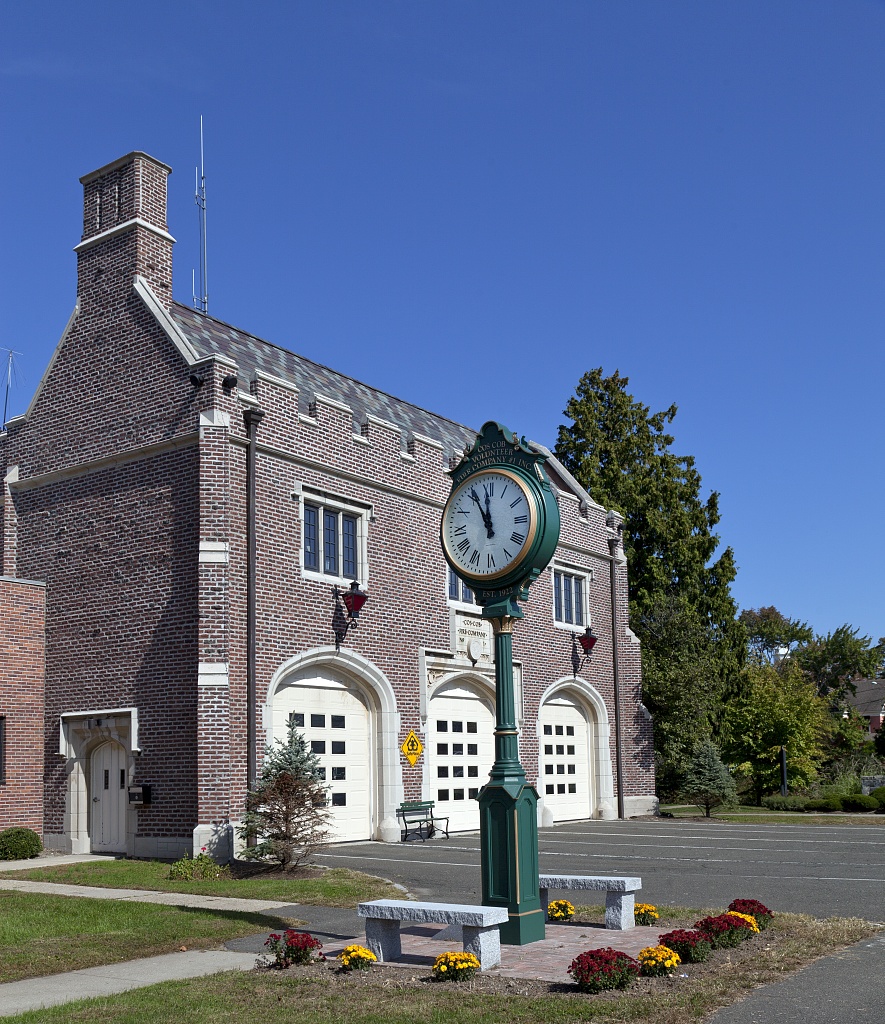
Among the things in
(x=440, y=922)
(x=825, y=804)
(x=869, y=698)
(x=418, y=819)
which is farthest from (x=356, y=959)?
(x=869, y=698)

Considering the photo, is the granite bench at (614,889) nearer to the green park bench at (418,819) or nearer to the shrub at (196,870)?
the shrub at (196,870)

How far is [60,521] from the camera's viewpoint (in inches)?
871

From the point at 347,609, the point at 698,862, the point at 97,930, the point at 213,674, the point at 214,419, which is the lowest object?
the point at 698,862

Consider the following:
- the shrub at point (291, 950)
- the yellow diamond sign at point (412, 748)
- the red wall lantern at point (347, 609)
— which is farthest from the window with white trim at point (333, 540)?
the shrub at point (291, 950)

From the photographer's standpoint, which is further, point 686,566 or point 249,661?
point 686,566

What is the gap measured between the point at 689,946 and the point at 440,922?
206 cm

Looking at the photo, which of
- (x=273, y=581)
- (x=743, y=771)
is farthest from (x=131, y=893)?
(x=743, y=771)

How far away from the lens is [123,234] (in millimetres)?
22297

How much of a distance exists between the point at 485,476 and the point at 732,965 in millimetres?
4986

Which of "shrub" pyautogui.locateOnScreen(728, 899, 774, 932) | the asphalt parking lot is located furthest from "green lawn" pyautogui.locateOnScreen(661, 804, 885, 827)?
"shrub" pyautogui.locateOnScreen(728, 899, 774, 932)

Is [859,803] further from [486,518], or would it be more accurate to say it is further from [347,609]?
[486,518]

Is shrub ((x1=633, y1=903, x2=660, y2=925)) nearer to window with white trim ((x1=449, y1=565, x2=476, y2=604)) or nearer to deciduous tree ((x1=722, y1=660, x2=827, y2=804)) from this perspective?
window with white trim ((x1=449, y1=565, x2=476, y2=604))

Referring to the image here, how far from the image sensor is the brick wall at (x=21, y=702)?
68.2 feet

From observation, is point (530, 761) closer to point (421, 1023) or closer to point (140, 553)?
point (140, 553)
